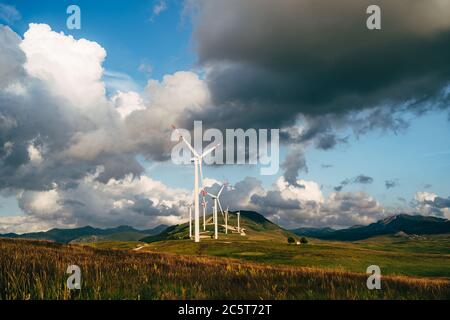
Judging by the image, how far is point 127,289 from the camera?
10.0 m

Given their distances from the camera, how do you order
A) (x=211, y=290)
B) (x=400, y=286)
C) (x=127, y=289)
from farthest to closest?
(x=400, y=286)
(x=211, y=290)
(x=127, y=289)

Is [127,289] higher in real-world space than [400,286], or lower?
higher

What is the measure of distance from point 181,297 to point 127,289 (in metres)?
1.71
